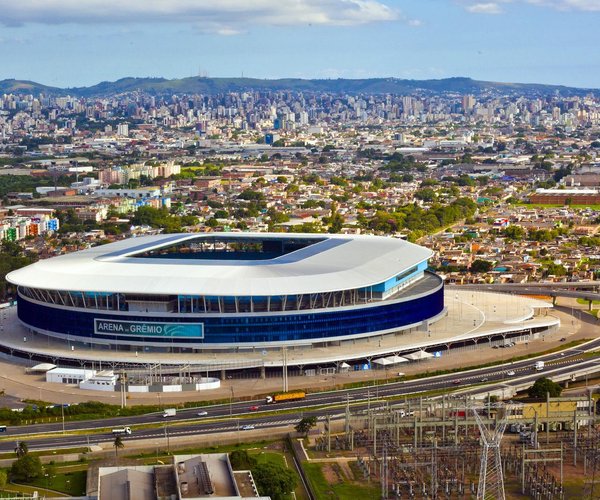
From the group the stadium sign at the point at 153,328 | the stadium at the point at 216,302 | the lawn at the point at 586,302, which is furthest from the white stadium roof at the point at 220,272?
the lawn at the point at 586,302

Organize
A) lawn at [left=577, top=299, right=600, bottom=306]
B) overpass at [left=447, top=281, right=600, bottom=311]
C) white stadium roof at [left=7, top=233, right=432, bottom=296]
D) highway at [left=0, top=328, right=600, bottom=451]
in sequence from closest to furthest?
highway at [left=0, top=328, right=600, bottom=451] → white stadium roof at [left=7, top=233, right=432, bottom=296] → overpass at [left=447, top=281, right=600, bottom=311] → lawn at [left=577, top=299, right=600, bottom=306]

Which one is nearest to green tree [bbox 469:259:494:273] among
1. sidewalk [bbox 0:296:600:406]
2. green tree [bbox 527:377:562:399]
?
sidewalk [bbox 0:296:600:406]

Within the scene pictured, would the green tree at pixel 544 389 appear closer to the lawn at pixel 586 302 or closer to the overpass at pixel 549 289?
the overpass at pixel 549 289

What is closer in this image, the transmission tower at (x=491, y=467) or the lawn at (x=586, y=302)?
the transmission tower at (x=491, y=467)

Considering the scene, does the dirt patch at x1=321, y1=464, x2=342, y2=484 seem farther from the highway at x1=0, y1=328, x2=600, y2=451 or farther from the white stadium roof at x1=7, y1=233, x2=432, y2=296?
the white stadium roof at x1=7, y1=233, x2=432, y2=296

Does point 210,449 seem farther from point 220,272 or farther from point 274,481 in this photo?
point 220,272

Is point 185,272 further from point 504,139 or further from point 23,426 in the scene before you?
point 504,139

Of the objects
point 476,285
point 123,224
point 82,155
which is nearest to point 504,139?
point 82,155
